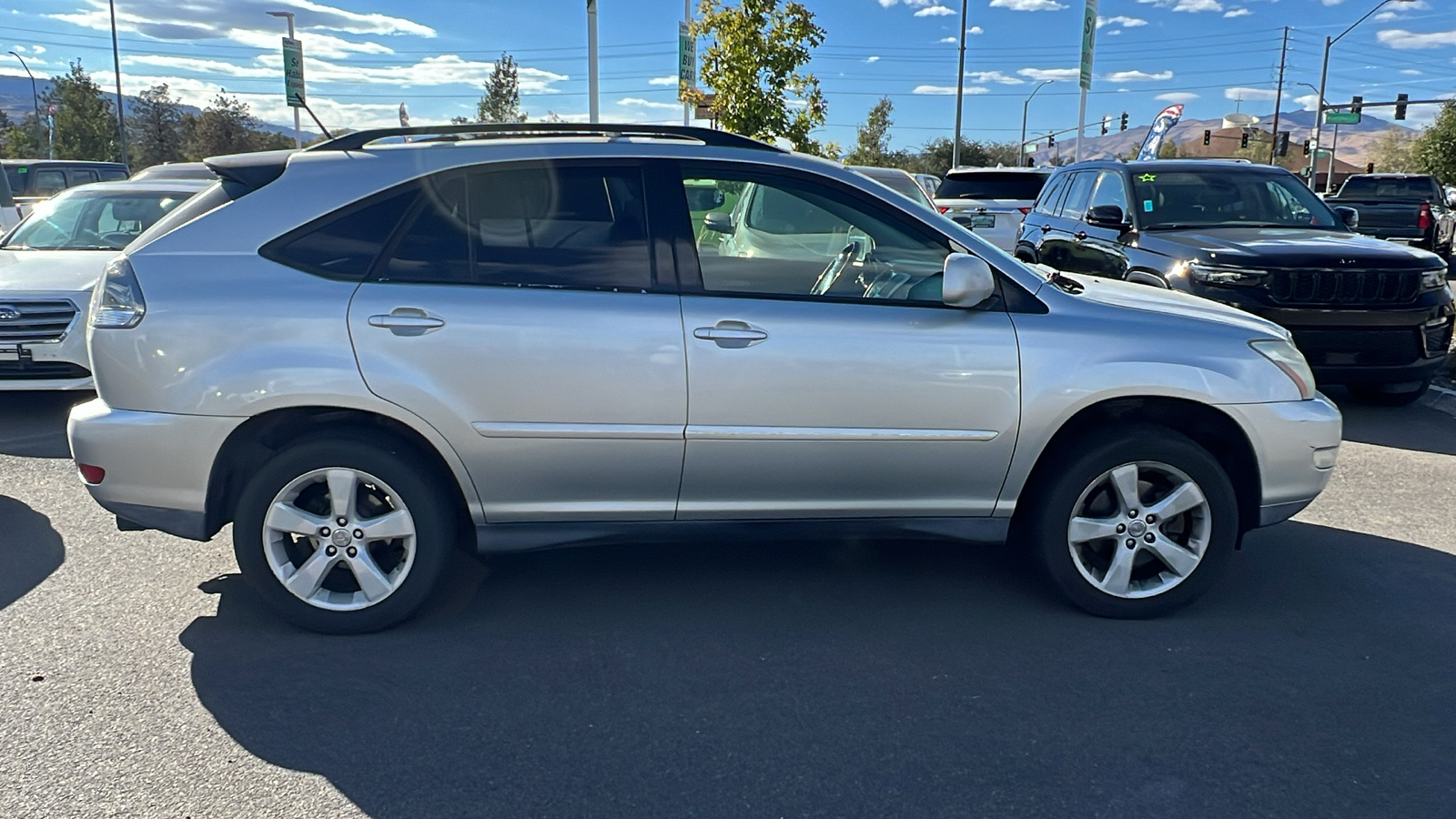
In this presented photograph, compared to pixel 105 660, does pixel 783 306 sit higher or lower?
higher

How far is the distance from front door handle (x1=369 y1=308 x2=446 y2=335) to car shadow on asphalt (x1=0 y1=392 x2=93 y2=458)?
379 cm

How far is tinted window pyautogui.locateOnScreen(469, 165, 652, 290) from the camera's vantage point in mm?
3820

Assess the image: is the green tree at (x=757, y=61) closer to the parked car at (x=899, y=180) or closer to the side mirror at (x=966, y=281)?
the parked car at (x=899, y=180)

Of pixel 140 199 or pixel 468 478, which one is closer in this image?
pixel 468 478

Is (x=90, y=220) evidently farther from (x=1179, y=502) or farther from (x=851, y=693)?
(x=1179, y=502)

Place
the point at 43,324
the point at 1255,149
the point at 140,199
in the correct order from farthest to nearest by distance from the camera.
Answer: the point at 1255,149 → the point at 140,199 → the point at 43,324

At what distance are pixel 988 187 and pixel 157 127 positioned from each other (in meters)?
50.3

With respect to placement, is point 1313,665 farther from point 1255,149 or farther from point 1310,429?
point 1255,149

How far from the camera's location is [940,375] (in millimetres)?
3836

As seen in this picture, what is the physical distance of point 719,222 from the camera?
4.27 metres

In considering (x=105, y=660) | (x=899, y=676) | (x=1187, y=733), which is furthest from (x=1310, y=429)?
(x=105, y=660)

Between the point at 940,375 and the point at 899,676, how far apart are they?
3.45 ft

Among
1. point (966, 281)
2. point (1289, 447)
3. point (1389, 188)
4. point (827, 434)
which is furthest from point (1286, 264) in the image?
point (1389, 188)

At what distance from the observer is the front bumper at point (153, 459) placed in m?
3.67
